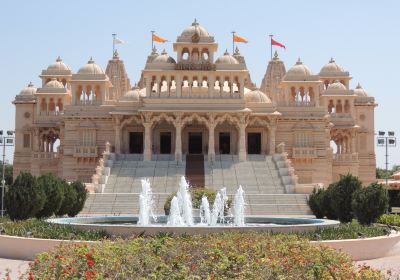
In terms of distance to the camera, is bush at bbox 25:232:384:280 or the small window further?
the small window

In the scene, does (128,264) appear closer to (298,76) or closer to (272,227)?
(272,227)

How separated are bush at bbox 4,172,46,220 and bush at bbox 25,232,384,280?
1528 cm

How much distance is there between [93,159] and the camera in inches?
2306

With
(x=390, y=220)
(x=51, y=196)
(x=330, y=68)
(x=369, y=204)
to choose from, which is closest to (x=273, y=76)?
(x=330, y=68)

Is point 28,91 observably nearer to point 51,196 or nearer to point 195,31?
point 195,31

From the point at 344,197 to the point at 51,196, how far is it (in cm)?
1344

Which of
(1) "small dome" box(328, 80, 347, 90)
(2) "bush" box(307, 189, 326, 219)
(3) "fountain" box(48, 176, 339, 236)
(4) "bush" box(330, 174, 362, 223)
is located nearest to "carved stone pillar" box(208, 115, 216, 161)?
(3) "fountain" box(48, 176, 339, 236)

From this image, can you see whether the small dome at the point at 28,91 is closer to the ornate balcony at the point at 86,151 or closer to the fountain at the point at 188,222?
the ornate balcony at the point at 86,151

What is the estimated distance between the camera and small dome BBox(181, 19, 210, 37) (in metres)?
58.7

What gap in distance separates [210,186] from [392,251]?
25.6 meters

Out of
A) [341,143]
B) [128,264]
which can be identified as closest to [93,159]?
[341,143]

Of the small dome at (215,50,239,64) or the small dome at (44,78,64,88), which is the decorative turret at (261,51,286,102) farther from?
the small dome at (44,78,64,88)

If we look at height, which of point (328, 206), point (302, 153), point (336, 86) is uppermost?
point (336, 86)

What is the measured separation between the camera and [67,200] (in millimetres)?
35469
